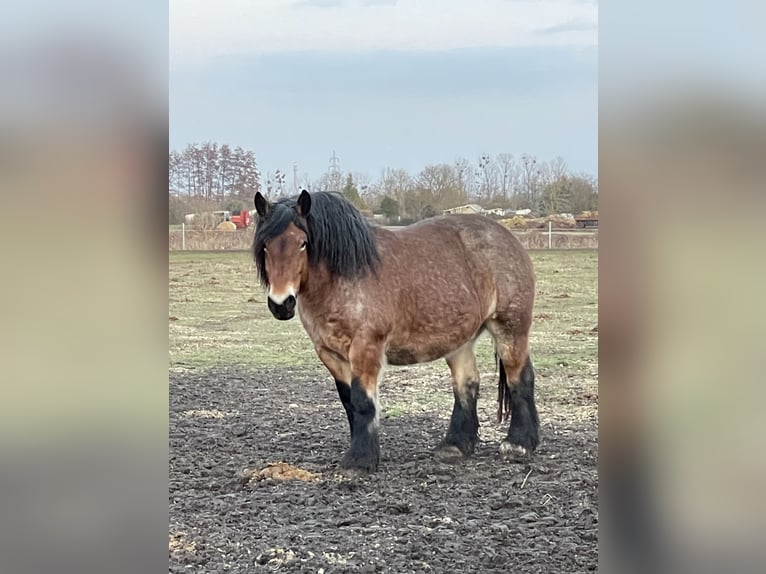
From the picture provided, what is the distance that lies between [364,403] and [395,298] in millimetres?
621

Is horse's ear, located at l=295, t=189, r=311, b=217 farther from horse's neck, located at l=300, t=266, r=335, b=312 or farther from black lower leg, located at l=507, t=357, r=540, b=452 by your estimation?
black lower leg, located at l=507, t=357, r=540, b=452

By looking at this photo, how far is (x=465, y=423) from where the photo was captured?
4.50 metres

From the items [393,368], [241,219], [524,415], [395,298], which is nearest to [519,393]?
[524,415]

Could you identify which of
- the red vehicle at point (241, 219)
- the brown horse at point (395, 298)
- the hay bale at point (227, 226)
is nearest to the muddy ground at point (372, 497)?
the brown horse at point (395, 298)

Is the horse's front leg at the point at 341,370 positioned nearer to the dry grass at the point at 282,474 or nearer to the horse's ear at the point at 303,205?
the dry grass at the point at 282,474

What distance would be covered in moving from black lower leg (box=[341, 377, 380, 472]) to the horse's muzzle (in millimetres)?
557

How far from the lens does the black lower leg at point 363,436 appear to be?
4.02 meters

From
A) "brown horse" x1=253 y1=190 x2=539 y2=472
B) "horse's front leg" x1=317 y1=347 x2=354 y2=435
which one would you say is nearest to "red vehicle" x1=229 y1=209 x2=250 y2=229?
"brown horse" x1=253 y1=190 x2=539 y2=472

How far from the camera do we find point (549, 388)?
672cm

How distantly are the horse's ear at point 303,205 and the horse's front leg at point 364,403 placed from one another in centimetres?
75

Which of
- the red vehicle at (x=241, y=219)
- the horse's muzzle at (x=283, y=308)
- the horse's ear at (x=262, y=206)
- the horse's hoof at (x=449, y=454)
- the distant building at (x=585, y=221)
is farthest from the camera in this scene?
the red vehicle at (x=241, y=219)
